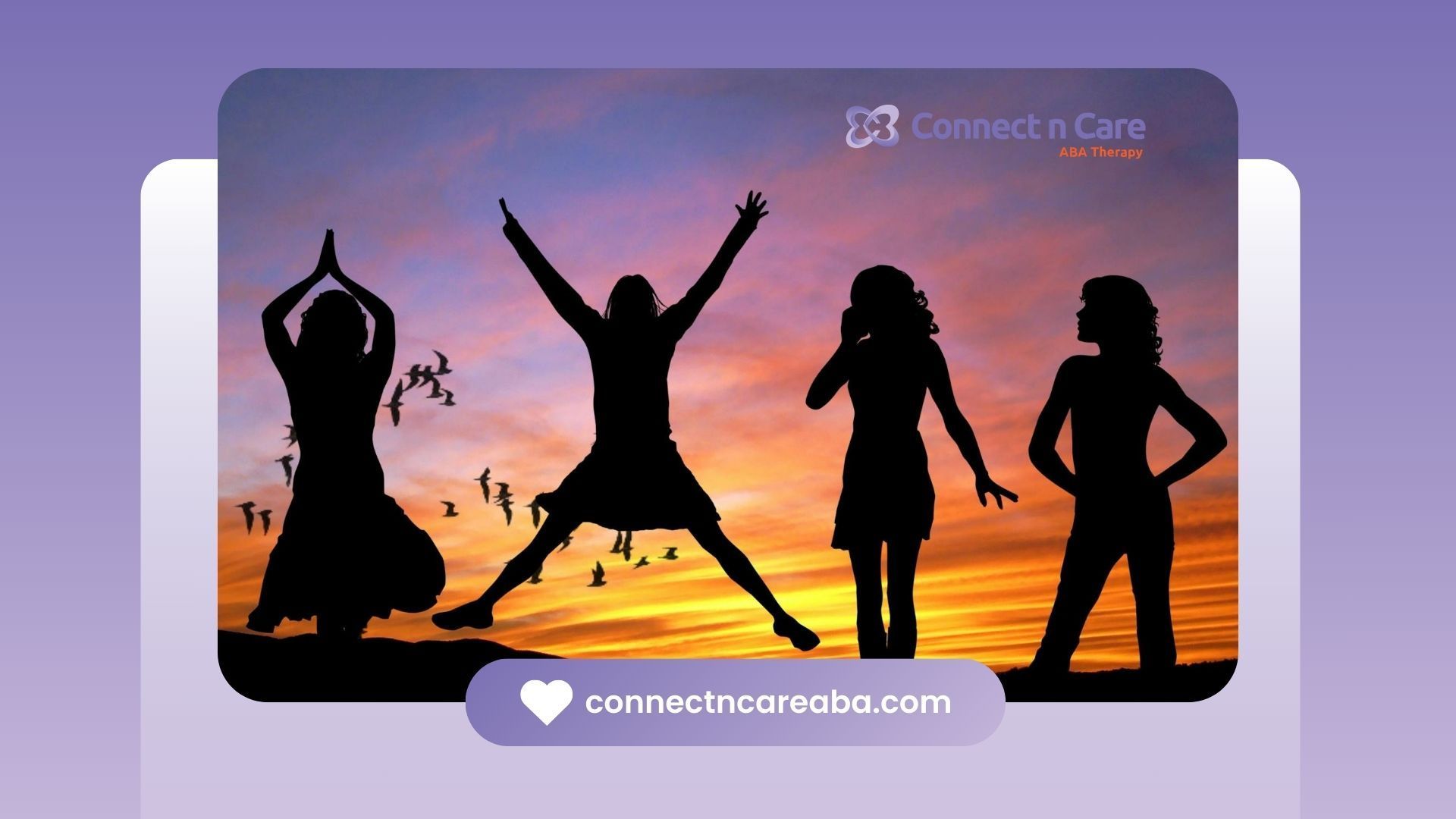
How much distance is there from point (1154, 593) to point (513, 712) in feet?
6.34

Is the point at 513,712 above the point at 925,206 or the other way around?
A: the other way around

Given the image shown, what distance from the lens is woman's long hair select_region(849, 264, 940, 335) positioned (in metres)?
4.05

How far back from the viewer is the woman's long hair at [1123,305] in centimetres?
406

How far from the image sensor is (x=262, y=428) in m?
4.07

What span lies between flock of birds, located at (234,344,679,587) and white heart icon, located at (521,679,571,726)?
0.99 ft

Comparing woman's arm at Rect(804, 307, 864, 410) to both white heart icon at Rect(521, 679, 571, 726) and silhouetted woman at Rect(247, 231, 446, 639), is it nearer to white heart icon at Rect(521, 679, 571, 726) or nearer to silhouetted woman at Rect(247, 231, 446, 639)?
white heart icon at Rect(521, 679, 571, 726)

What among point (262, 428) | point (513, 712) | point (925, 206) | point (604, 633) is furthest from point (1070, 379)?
point (262, 428)

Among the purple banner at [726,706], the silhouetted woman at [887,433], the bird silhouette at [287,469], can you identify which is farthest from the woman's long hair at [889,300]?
the bird silhouette at [287,469]

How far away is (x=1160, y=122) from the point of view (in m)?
4.03

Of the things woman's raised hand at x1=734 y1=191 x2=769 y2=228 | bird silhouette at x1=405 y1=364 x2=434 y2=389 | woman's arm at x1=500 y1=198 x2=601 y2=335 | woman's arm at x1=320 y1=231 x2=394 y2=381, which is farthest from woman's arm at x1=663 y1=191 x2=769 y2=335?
woman's arm at x1=320 y1=231 x2=394 y2=381

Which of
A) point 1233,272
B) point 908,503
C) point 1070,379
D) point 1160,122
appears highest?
point 1160,122

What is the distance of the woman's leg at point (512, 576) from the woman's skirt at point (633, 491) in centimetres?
4

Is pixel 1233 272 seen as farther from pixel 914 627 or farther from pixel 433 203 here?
pixel 433 203

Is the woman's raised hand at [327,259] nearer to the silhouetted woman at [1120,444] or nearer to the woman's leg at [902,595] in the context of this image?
the woman's leg at [902,595]
